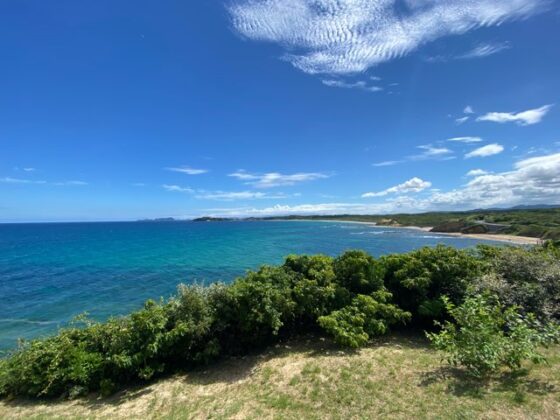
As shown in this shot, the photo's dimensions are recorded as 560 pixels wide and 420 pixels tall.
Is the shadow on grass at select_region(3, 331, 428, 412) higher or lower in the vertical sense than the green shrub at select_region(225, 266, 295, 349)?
lower

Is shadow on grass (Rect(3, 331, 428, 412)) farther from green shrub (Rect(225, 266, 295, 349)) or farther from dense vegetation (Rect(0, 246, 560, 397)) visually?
green shrub (Rect(225, 266, 295, 349))

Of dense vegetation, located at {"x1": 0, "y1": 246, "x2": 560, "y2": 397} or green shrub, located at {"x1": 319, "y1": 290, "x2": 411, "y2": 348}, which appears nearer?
dense vegetation, located at {"x1": 0, "y1": 246, "x2": 560, "y2": 397}

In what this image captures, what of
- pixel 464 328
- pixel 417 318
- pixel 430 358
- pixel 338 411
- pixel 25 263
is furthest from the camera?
pixel 25 263

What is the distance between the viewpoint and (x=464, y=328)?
281 inches

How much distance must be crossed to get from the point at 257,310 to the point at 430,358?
5.58 metres

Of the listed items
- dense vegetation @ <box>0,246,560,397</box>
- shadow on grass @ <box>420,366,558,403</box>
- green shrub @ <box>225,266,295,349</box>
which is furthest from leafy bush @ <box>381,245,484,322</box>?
green shrub @ <box>225,266,295,349</box>

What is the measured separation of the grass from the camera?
6.09m

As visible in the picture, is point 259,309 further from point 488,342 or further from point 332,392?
point 488,342

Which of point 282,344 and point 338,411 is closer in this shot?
point 338,411

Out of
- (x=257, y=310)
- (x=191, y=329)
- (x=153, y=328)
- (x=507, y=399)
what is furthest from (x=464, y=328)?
(x=153, y=328)

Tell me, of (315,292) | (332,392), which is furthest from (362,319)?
(332,392)

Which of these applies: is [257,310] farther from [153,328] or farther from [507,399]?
[507,399]

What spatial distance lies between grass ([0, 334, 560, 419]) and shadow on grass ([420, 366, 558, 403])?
2 cm

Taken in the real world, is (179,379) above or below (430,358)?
below
